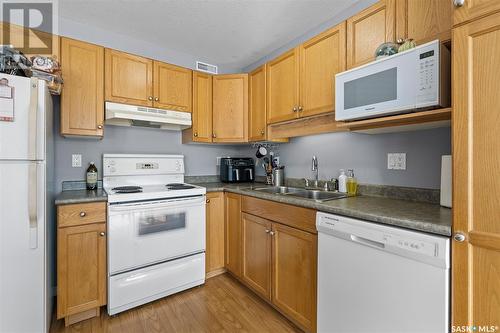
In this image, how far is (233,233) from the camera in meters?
2.34

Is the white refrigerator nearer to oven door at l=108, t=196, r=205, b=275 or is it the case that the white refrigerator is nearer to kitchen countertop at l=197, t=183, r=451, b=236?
oven door at l=108, t=196, r=205, b=275

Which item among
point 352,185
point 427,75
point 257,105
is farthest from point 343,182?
point 257,105

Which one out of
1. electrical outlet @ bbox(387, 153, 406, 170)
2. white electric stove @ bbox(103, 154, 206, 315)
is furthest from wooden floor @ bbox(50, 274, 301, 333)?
electrical outlet @ bbox(387, 153, 406, 170)

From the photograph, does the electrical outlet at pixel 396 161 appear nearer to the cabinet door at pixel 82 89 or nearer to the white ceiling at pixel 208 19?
the white ceiling at pixel 208 19

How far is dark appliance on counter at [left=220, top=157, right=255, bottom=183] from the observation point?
2809 millimetres

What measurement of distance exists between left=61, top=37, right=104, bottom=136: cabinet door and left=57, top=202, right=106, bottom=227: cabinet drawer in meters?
0.65

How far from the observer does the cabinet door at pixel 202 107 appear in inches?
102

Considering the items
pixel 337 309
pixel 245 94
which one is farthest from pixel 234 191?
pixel 337 309

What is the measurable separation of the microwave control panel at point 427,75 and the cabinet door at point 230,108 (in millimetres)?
1717

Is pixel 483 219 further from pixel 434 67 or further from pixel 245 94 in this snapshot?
pixel 245 94

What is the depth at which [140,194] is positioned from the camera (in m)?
1.92

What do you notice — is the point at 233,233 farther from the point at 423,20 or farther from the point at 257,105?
the point at 423,20

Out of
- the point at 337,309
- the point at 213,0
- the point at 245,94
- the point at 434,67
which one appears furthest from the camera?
the point at 245,94

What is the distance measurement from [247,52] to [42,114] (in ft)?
6.80
